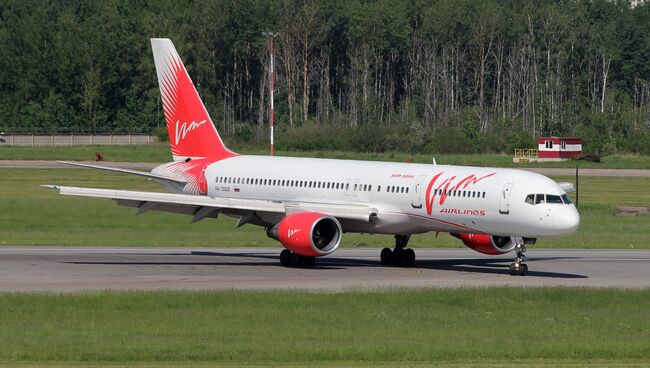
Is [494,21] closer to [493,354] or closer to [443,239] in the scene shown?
[443,239]

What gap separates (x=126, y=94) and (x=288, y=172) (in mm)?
119429

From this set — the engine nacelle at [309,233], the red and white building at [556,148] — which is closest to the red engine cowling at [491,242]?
the engine nacelle at [309,233]

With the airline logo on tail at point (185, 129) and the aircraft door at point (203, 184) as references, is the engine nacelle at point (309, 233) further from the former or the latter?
the airline logo on tail at point (185, 129)

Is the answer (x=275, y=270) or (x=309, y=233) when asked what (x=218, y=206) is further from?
(x=309, y=233)

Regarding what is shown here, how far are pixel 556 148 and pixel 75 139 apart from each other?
56.0 metres

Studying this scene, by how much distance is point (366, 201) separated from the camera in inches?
1731

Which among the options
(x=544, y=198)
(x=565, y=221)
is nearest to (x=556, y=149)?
(x=544, y=198)

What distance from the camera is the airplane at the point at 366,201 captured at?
1592 inches

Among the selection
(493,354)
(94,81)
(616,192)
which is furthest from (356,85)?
(493,354)

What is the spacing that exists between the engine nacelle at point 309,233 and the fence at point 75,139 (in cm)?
10611

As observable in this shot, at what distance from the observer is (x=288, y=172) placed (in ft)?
153

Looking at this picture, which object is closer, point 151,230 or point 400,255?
point 400,255

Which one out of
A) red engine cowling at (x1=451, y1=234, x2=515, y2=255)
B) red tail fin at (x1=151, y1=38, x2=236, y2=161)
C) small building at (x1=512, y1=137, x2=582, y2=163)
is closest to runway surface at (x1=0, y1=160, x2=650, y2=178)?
small building at (x1=512, y1=137, x2=582, y2=163)

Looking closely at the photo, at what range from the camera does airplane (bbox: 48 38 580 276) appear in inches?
1592
